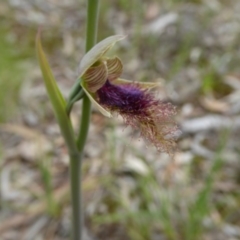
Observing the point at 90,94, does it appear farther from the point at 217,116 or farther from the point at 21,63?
the point at 21,63

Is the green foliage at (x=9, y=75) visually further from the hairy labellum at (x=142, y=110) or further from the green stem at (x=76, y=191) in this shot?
the hairy labellum at (x=142, y=110)

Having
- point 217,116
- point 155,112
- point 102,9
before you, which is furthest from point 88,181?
point 102,9

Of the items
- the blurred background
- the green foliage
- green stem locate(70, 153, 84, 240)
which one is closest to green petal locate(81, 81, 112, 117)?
green stem locate(70, 153, 84, 240)

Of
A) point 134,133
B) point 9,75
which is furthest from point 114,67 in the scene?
point 9,75

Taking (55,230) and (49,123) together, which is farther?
(49,123)

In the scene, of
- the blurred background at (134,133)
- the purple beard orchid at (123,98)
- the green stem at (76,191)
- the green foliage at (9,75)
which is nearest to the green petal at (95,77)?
the purple beard orchid at (123,98)

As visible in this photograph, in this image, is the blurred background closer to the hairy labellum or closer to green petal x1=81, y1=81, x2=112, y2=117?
the hairy labellum
